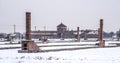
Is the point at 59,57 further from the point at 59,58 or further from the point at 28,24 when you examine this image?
the point at 28,24

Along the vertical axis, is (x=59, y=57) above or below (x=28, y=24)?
below

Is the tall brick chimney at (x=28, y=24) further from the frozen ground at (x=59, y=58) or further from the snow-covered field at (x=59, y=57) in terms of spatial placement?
the frozen ground at (x=59, y=58)

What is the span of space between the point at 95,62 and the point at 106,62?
71 centimetres

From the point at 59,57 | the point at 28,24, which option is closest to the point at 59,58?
the point at 59,57

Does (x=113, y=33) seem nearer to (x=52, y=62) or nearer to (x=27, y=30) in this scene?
(x=27, y=30)

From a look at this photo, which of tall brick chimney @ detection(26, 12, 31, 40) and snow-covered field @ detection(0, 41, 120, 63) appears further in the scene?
tall brick chimney @ detection(26, 12, 31, 40)

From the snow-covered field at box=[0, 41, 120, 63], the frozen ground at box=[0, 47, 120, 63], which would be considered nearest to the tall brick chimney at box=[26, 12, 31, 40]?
the snow-covered field at box=[0, 41, 120, 63]

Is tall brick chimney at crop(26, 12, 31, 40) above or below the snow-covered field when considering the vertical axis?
above

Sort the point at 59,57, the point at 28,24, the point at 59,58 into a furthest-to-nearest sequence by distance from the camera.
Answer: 1. the point at 28,24
2. the point at 59,57
3. the point at 59,58

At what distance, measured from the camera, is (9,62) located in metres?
16.9

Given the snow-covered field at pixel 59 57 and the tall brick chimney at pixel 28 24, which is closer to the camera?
the snow-covered field at pixel 59 57

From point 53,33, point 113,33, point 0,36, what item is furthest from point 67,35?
point 113,33

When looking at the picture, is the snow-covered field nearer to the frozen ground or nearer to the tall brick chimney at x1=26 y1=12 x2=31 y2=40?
the frozen ground

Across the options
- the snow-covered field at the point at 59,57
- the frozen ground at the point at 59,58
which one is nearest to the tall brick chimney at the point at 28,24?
the snow-covered field at the point at 59,57
